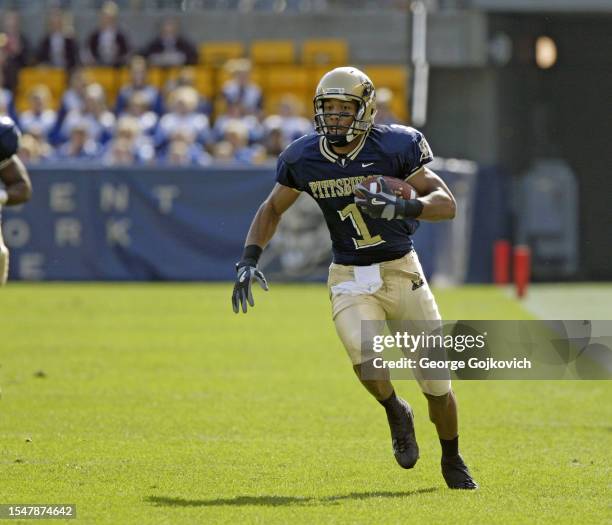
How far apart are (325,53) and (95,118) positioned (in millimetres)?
3845

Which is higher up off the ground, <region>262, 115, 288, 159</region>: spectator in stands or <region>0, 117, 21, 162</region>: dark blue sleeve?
A: <region>0, 117, 21, 162</region>: dark blue sleeve

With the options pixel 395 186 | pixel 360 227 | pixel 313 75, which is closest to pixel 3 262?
pixel 360 227

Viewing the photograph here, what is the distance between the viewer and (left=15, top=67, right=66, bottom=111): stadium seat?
64.7ft

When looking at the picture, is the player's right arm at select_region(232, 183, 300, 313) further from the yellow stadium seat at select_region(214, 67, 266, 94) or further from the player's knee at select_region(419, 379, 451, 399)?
the yellow stadium seat at select_region(214, 67, 266, 94)

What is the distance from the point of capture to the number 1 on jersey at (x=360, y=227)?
623cm

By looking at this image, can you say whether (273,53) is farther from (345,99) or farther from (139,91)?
(345,99)

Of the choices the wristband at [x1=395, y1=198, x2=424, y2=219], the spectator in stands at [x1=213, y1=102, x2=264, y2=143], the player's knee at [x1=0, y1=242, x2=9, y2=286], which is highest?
the wristband at [x1=395, y1=198, x2=424, y2=219]

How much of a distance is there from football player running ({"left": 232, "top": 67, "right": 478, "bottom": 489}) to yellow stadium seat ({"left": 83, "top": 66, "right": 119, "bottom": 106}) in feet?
45.2

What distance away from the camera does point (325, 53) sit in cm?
2006

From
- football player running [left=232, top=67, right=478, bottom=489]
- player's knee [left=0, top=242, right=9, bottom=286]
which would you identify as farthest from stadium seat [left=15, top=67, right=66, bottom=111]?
football player running [left=232, top=67, right=478, bottom=489]

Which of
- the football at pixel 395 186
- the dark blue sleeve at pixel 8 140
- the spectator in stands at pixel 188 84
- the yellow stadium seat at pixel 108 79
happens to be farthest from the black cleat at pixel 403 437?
the yellow stadium seat at pixel 108 79

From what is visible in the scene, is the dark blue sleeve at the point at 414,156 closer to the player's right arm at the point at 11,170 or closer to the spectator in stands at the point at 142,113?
the player's right arm at the point at 11,170

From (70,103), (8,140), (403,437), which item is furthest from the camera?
(70,103)

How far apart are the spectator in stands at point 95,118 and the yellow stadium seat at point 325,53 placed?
3.48 metres
